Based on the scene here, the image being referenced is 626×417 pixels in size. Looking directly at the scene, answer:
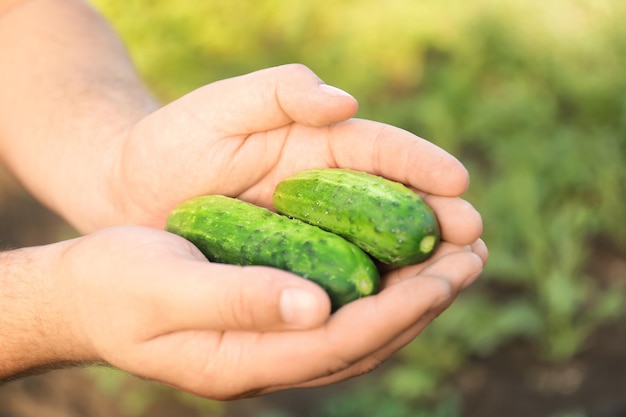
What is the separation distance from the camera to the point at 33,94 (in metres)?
4.62

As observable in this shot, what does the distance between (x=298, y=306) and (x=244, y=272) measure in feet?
0.76

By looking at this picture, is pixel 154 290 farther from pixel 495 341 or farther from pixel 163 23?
pixel 163 23

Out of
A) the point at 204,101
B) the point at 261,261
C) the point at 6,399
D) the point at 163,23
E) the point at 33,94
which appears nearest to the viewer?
the point at 261,261

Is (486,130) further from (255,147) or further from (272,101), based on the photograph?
(272,101)

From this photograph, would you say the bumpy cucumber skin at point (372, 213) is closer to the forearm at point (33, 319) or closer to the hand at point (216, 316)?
the hand at point (216, 316)

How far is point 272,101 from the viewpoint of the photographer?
3680 millimetres

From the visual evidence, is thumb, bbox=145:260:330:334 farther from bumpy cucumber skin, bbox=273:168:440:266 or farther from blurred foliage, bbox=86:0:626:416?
blurred foliage, bbox=86:0:626:416

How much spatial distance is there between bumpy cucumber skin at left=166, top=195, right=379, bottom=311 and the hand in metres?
0.17

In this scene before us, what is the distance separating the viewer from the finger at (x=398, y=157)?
3363 mm

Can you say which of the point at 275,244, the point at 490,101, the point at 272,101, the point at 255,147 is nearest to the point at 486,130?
the point at 490,101

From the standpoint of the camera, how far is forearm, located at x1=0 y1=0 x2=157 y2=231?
4.38 m

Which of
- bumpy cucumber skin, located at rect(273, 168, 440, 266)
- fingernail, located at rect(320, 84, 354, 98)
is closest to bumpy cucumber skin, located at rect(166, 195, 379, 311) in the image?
bumpy cucumber skin, located at rect(273, 168, 440, 266)

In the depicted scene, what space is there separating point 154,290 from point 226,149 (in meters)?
1.15

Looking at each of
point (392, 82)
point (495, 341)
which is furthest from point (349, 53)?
point (495, 341)
